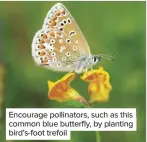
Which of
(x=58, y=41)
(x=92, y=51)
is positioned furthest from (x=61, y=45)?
(x=92, y=51)

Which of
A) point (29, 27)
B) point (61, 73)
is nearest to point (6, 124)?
point (61, 73)

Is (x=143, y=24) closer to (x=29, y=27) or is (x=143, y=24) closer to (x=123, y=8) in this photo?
(x=123, y=8)

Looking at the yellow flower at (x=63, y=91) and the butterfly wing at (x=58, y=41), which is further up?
the butterfly wing at (x=58, y=41)

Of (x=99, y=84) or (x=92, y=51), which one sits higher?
(x=92, y=51)

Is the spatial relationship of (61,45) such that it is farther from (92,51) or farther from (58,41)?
(92,51)
